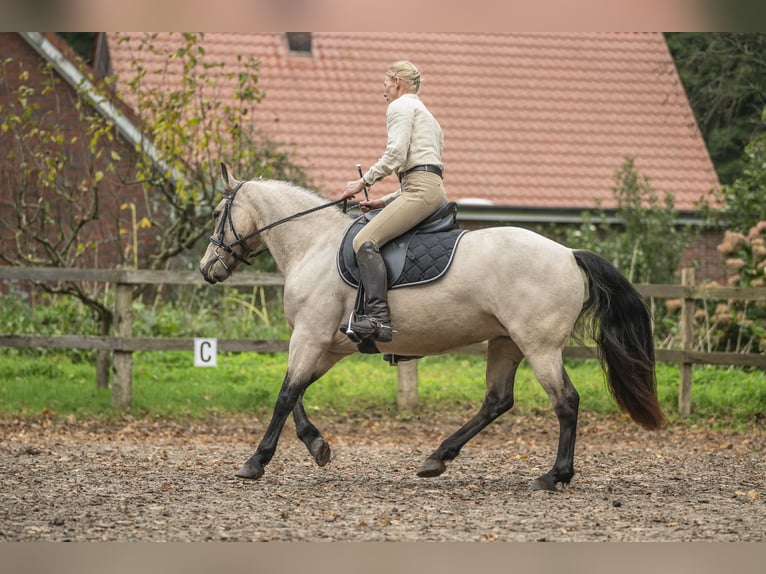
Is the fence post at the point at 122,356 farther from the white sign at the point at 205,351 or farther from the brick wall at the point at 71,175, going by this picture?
the brick wall at the point at 71,175

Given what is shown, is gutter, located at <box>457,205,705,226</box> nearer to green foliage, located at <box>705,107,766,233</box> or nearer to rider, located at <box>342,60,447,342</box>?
green foliage, located at <box>705,107,766,233</box>

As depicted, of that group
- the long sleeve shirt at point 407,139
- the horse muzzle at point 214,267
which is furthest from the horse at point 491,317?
the long sleeve shirt at point 407,139

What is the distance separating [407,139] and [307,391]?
5497 millimetres

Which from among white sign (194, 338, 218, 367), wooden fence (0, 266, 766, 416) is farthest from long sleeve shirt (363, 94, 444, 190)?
white sign (194, 338, 218, 367)

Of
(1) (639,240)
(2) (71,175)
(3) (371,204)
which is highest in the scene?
(2) (71,175)

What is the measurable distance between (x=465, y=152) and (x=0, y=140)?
8.28 metres

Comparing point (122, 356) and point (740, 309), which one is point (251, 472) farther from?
point (740, 309)

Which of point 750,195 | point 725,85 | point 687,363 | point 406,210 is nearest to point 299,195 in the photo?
point 406,210

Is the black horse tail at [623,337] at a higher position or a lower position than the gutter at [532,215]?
lower

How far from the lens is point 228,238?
8062mm

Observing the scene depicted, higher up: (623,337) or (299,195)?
(299,195)

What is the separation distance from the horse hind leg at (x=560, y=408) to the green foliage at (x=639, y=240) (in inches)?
333

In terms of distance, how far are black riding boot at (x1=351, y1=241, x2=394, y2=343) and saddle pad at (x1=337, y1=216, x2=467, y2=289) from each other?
14 centimetres

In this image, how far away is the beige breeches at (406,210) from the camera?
23.8ft
